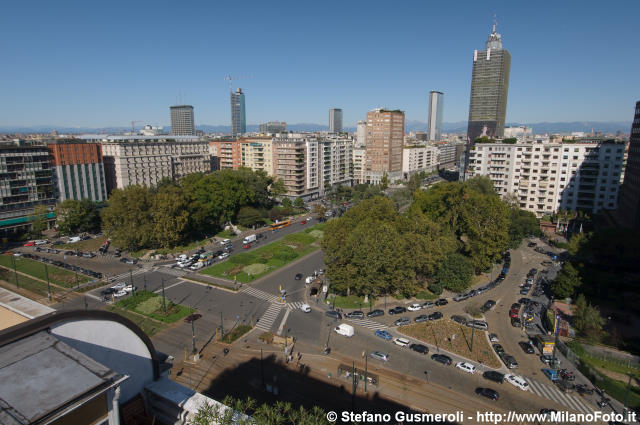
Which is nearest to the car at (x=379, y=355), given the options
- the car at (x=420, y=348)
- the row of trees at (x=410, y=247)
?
the car at (x=420, y=348)

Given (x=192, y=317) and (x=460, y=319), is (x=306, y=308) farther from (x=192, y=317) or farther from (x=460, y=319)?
(x=460, y=319)

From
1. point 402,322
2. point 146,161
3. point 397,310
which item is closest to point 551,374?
point 402,322

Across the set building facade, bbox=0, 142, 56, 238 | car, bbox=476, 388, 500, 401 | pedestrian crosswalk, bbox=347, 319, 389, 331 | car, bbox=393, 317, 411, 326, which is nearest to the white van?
pedestrian crosswalk, bbox=347, 319, 389, 331

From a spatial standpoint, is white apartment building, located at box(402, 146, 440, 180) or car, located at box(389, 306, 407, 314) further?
white apartment building, located at box(402, 146, 440, 180)

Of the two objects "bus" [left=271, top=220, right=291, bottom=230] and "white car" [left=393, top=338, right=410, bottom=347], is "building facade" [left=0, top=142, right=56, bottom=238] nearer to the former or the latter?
"bus" [left=271, top=220, right=291, bottom=230]

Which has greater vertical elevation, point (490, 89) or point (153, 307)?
point (490, 89)
